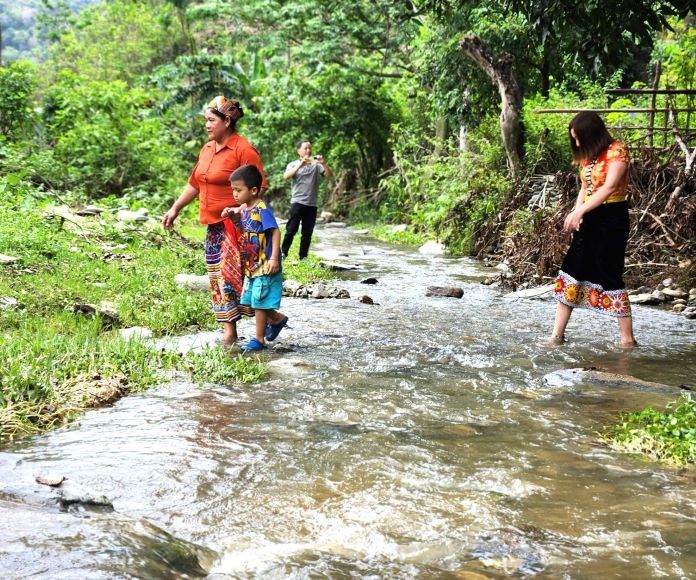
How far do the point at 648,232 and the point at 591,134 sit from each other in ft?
13.3

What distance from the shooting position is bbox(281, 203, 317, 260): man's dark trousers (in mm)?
11344

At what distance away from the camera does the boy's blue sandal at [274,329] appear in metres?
5.89

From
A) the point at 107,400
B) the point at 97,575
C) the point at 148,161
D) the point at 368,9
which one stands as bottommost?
the point at 107,400

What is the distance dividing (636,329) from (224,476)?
4907 millimetres

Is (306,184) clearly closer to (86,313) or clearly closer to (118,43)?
(86,313)

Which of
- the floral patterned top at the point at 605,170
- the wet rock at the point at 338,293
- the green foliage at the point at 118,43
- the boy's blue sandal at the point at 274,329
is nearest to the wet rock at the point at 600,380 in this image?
the floral patterned top at the point at 605,170

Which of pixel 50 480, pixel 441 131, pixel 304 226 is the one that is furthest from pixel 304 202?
pixel 441 131

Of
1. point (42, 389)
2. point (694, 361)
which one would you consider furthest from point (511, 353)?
point (42, 389)

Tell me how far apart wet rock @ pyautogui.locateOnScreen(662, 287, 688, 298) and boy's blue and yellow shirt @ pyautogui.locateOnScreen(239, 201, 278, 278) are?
493 cm

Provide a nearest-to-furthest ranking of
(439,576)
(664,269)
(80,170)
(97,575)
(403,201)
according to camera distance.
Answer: (97,575)
(439,576)
(664,269)
(80,170)
(403,201)

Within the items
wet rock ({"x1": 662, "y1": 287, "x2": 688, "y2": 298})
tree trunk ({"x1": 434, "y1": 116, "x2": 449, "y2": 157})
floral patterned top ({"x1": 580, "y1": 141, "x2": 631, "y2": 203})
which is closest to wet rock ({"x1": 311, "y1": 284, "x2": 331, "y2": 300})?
floral patterned top ({"x1": 580, "y1": 141, "x2": 631, "y2": 203})

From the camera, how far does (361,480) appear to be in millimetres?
3205

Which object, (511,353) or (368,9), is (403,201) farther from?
(511,353)

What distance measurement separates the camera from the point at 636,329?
6.89 m
